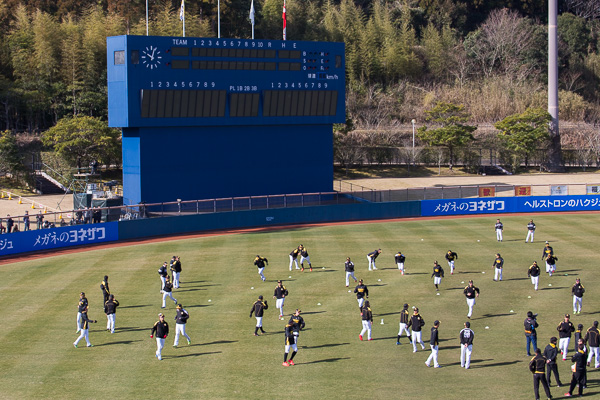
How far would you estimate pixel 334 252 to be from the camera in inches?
1674

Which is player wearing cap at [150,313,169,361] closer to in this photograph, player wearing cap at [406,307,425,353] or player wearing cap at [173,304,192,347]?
player wearing cap at [173,304,192,347]

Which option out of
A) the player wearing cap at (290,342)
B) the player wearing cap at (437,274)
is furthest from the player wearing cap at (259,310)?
the player wearing cap at (437,274)

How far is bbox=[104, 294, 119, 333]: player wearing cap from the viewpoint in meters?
27.4

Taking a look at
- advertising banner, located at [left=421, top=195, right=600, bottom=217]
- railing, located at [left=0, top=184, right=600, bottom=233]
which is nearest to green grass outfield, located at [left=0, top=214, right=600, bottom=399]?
railing, located at [left=0, top=184, right=600, bottom=233]

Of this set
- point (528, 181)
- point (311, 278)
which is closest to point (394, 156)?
point (528, 181)

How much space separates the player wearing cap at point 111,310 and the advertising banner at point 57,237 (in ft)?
55.7

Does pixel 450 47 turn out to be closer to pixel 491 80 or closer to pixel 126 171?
pixel 491 80

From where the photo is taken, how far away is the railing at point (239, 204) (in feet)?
159

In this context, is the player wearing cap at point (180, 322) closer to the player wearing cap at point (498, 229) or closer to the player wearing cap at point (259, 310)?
the player wearing cap at point (259, 310)

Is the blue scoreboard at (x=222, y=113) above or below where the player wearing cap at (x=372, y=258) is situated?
above

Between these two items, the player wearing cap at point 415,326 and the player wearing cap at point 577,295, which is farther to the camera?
the player wearing cap at point 577,295

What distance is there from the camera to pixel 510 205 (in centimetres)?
5769

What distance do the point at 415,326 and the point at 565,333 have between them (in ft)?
15.4

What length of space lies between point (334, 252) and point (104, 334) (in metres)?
17.2
